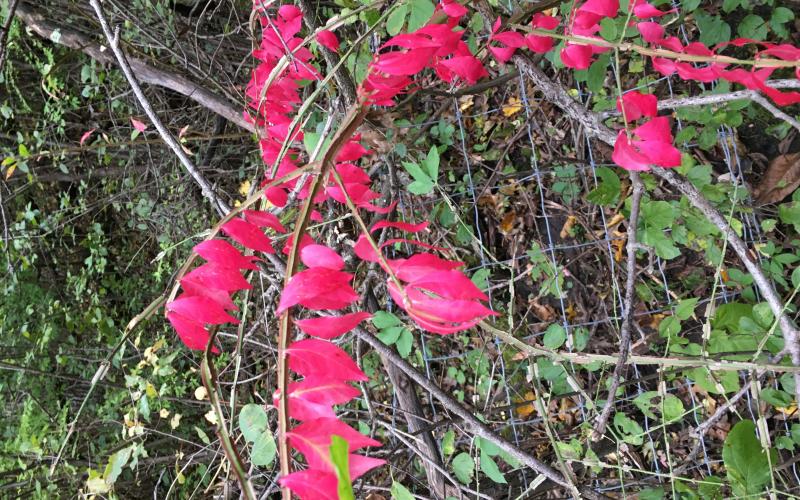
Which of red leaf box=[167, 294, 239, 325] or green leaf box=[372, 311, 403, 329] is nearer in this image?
red leaf box=[167, 294, 239, 325]

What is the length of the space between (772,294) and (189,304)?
857 mm

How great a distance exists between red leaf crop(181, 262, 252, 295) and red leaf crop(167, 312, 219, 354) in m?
0.05

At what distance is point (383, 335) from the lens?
1.34 metres

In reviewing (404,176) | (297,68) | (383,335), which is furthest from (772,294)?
(404,176)

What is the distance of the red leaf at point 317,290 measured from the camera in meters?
0.56

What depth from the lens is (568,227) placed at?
2.03 meters

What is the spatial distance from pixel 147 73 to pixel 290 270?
5.31 ft

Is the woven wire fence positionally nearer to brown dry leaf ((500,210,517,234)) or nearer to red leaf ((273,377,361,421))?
brown dry leaf ((500,210,517,234))

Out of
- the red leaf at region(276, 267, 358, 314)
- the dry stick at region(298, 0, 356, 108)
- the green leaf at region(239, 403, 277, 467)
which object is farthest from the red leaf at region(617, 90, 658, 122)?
the green leaf at region(239, 403, 277, 467)

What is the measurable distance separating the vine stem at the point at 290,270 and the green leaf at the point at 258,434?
1.17 feet

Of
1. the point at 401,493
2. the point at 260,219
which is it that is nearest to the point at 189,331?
the point at 260,219

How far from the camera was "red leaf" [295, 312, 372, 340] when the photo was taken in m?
0.59

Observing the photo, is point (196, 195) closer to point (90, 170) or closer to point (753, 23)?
point (90, 170)

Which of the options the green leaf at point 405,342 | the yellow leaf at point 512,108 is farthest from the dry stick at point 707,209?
the yellow leaf at point 512,108
